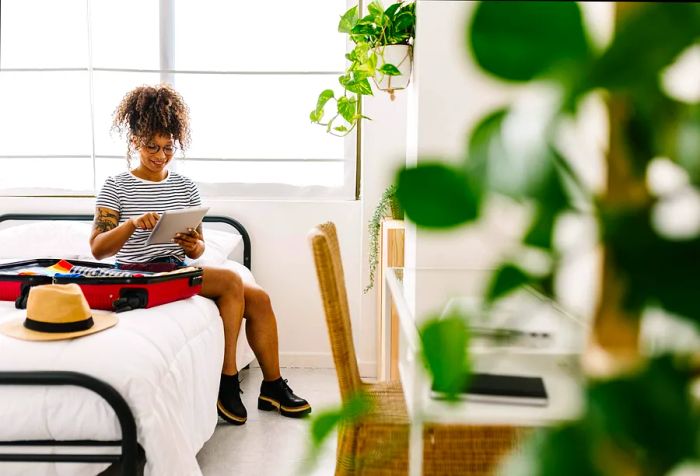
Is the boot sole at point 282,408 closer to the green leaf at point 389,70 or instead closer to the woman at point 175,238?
the woman at point 175,238

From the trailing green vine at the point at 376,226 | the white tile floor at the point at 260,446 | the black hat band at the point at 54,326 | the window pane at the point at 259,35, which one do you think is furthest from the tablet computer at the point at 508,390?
the window pane at the point at 259,35

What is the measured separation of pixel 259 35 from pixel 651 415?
3.40 metres

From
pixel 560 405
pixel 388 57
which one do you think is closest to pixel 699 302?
pixel 560 405

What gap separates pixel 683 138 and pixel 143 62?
3.47 m

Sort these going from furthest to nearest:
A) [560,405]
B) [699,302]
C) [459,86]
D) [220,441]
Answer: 1. [220,441]
2. [459,86]
3. [560,405]
4. [699,302]

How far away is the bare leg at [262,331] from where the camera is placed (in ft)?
9.47

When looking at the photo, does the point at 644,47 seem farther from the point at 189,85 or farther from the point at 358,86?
the point at 189,85

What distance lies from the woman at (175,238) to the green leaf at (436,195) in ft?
7.76

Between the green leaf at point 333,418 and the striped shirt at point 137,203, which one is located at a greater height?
the green leaf at point 333,418

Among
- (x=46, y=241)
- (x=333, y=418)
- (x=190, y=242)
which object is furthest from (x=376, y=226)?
(x=333, y=418)

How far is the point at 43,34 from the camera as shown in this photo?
3.56m

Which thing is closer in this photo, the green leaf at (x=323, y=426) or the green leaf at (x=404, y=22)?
the green leaf at (x=323, y=426)

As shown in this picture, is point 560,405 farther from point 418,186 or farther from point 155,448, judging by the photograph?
point 155,448

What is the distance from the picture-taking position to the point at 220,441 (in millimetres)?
2617
